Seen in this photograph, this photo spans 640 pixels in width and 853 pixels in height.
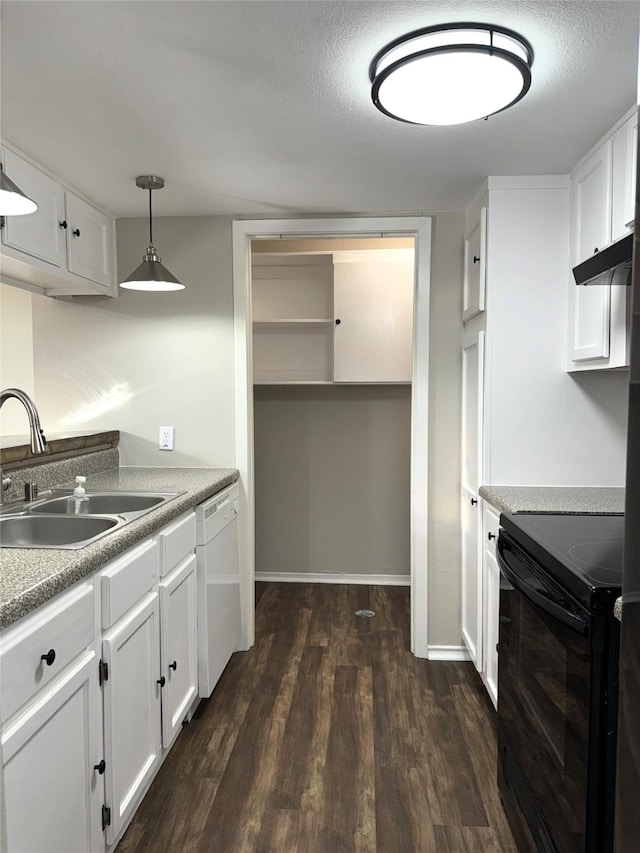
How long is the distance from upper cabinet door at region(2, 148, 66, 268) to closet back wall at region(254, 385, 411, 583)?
1.88 m

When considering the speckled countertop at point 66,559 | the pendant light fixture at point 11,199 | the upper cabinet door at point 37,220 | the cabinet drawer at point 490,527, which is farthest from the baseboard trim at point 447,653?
the pendant light fixture at point 11,199

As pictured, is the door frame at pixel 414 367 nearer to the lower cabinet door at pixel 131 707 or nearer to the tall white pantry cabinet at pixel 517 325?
the tall white pantry cabinet at pixel 517 325

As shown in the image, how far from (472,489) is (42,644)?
2.02 m

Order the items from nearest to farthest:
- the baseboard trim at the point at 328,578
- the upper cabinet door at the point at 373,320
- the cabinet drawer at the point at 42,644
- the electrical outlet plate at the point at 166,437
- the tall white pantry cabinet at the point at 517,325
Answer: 1. the cabinet drawer at the point at 42,644
2. the tall white pantry cabinet at the point at 517,325
3. the electrical outlet plate at the point at 166,437
4. the upper cabinet door at the point at 373,320
5. the baseboard trim at the point at 328,578

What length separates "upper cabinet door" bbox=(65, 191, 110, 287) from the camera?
2604 millimetres

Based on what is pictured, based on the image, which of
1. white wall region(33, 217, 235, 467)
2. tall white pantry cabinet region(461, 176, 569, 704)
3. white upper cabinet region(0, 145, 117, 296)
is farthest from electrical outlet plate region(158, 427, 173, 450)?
tall white pantry cabinet region(461, 176, 569, 704)

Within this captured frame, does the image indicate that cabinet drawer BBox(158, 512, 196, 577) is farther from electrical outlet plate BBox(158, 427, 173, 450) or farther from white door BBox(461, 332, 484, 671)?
white door BBox(461, 332, 484, 671)

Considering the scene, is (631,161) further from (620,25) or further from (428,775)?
(428,775)

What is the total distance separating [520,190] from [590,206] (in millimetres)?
353

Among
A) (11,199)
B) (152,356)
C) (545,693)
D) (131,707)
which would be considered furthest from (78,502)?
(545,693)

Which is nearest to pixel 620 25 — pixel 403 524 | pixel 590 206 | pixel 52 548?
pixel 590 206

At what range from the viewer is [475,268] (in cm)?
271

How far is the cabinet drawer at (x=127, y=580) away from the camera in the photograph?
1.55 m

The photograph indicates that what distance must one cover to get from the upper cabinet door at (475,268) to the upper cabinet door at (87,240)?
1772mm
